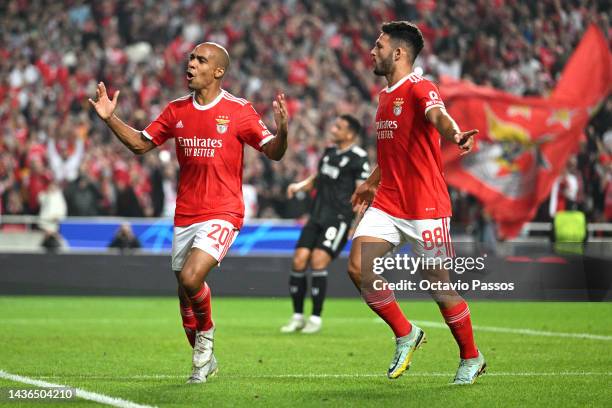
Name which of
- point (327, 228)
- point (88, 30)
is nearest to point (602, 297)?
point (327, 228)

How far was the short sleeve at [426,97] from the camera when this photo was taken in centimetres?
812

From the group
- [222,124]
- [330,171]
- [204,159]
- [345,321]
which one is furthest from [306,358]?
[345,321]

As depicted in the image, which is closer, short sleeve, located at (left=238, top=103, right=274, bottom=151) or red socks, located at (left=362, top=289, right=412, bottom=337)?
red socks, located at (left=362, top=289, right=412, bottom=337)

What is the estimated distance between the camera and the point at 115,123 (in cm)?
861

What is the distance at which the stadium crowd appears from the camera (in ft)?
73.0

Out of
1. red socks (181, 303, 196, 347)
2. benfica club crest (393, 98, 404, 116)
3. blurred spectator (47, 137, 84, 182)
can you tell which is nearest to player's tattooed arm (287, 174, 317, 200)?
red socks (181, 303, 196, 347)

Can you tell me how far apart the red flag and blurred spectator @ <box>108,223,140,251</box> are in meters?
5.81

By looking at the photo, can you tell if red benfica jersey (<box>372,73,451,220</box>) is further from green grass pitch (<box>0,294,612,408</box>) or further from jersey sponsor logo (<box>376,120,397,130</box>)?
green grass pitch (<box>0,294,612,408</box>)

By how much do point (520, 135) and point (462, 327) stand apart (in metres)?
13.2

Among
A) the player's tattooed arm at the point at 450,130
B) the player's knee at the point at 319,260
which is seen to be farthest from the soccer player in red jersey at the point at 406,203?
the player's knee at the point at 319,260

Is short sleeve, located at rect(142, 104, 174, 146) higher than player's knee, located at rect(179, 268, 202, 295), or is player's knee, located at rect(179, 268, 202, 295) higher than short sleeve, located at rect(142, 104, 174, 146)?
short sleeve, located at rect(142, 104, 174, 146)

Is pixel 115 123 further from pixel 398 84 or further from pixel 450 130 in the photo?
pixel 450 130

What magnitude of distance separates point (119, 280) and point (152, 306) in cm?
163

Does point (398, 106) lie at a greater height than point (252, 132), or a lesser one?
greater
